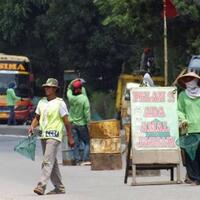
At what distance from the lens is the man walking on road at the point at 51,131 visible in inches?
475

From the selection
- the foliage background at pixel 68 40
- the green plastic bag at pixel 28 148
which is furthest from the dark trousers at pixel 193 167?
the foliage background at pixel 68 40

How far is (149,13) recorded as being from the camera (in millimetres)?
24938

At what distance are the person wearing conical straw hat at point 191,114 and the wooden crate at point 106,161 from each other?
3.71 meters

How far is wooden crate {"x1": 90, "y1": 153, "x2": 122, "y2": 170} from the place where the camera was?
1636 cm

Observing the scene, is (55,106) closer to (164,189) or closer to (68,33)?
(164,189)

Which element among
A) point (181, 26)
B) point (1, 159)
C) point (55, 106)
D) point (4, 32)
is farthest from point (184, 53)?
point (4, 32)

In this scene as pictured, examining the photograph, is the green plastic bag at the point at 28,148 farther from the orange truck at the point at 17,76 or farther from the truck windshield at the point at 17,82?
the truck windshield at the point at 17,82

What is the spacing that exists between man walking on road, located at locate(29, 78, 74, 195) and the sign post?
1.28 m

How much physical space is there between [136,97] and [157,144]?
2.77 ft

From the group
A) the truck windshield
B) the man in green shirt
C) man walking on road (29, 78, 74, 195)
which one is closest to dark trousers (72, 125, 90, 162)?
man walking on road (29, 78, 74, 195)

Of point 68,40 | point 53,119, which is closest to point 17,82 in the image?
point 68,40

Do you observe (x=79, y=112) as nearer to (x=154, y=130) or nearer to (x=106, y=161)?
(x=106, y=161)

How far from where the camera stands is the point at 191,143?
1262cm

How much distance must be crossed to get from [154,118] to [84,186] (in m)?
1.73
